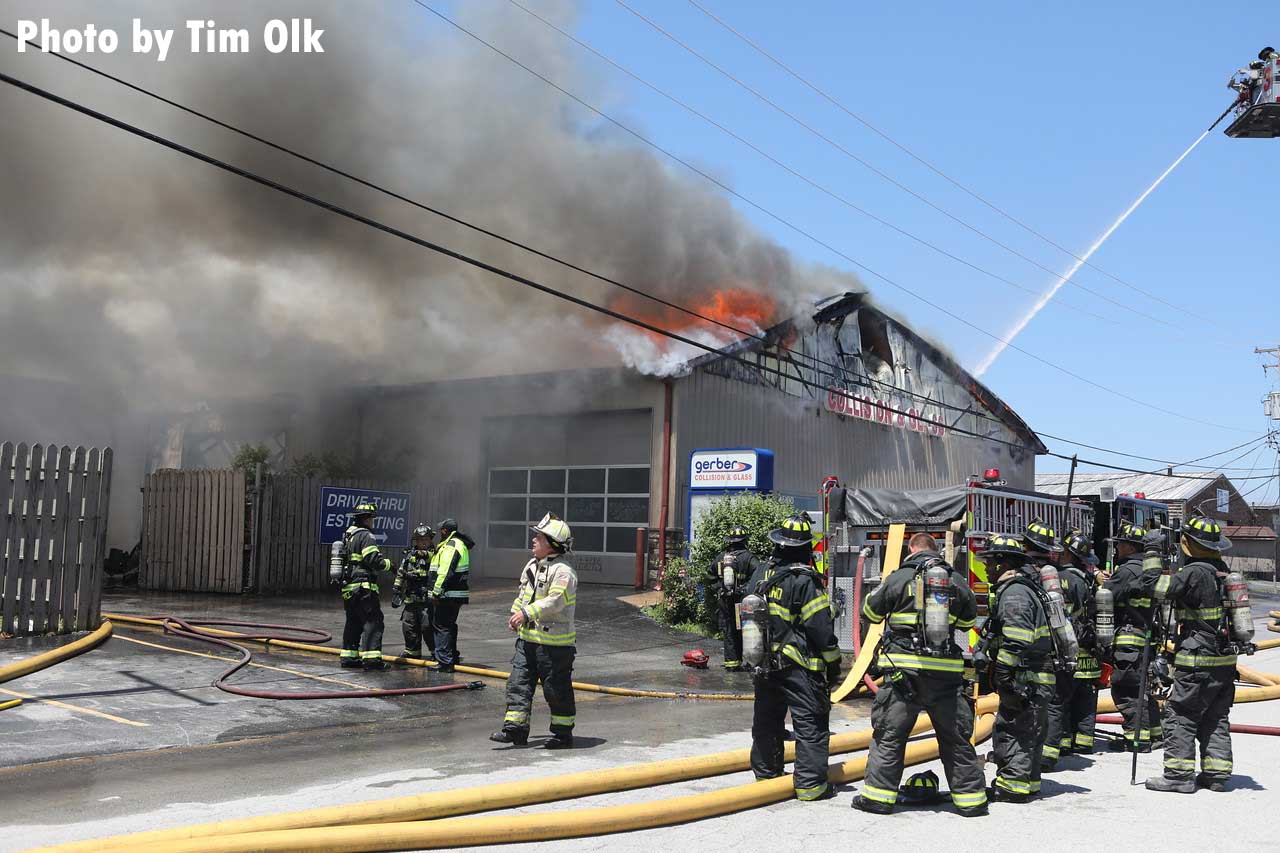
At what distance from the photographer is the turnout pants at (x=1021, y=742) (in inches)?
250

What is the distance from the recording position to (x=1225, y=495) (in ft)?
158

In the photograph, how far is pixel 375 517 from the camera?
18.1 meters

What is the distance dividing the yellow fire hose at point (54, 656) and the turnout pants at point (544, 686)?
3.87 metres

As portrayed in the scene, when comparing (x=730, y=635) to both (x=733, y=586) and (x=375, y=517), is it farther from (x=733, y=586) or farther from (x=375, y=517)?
(x=375, y=517)

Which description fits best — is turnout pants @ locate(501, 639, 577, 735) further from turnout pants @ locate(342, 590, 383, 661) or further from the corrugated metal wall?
the corrugated metal wall

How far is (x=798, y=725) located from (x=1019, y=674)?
145cm

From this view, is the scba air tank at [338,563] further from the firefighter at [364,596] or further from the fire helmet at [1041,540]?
the fire helmet at [1041,540]

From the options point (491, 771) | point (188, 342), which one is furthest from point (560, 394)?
point (491, 771)

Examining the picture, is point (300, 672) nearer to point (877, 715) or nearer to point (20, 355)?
point (877, 715)

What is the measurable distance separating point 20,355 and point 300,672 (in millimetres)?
13640

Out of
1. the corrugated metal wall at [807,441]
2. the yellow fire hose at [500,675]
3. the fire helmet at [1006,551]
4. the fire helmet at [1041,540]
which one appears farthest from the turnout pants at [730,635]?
the corrugated metal wall at [807,441]

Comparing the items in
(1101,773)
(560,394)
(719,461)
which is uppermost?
(560,394)

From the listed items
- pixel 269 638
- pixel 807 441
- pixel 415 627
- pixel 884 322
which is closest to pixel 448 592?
pixel 415 627

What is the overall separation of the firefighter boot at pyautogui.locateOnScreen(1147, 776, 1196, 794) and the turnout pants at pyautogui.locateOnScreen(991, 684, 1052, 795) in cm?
80
